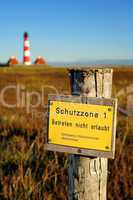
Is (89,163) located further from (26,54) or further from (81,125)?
(26,54)

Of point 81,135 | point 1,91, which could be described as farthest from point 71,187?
point 1,91

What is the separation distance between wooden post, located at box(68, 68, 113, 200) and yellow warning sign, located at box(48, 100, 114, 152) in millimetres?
104

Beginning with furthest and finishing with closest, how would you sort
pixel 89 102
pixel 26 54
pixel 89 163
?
pixel 26 54, pixel 89 163, pixel 89 102

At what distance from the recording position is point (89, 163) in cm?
194

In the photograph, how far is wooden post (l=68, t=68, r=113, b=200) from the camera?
191 centimetres

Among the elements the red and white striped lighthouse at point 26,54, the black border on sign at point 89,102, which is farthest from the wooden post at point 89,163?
the red and white striped lighthouse at point 26,54

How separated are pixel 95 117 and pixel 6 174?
193 cm

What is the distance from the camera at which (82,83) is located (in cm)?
191

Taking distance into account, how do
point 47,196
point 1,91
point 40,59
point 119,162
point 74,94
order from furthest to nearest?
point 40,59, point 1,91, point 119,162, point 47,196, point 74,94

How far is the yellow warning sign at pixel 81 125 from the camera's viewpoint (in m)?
1.80

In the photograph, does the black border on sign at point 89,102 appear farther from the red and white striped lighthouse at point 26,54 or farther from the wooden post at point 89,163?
the red and white striped lighthouse at point 26,54

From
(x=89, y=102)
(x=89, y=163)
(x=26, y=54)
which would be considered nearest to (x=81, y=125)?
(x=89, y=102)

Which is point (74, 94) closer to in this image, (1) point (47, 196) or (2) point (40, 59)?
(1) point (47, 196)

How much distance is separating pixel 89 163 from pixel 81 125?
0.21 m
